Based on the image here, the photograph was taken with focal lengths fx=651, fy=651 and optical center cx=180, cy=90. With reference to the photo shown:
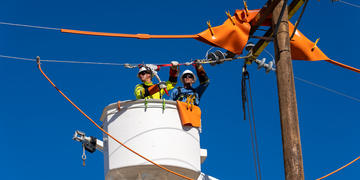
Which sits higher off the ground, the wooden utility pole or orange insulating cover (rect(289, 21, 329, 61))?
orange insulating cover (rect(289, 21, 329, 61))

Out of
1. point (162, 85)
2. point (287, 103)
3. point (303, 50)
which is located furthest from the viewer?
point (303, 50)

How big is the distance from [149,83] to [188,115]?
108 centimetres

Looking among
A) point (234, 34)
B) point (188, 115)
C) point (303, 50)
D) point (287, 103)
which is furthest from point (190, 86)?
point (287, 103)

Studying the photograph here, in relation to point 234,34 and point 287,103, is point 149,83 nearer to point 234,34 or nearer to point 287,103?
point 234,34

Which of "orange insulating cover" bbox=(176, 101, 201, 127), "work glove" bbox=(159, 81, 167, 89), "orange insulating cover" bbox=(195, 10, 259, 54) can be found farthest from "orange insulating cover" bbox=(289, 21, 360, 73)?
"work glove" bbox=(159, 81, 167, 89)

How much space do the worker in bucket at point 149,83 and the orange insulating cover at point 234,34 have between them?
0.78 m

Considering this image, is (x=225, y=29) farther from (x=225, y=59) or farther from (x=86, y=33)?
(x=86, y=33)

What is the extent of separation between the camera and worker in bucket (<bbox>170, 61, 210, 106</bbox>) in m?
11.2

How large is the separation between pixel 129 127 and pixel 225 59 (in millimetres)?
1916

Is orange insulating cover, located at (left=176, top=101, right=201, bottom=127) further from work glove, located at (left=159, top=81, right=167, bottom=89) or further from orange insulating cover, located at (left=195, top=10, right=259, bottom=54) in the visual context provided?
orange insulating cover, located at (left=195, top=10, right=259, bottom=54)

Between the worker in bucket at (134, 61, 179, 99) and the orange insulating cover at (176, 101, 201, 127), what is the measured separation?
445 mm

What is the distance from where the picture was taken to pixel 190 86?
1139cm

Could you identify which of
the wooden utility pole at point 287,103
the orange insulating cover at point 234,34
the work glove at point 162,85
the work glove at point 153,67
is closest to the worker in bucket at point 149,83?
the work glove at point 153,67

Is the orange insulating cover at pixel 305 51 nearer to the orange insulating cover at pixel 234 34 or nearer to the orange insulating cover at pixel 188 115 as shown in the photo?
the orange insulating cover at pixel 234 34
